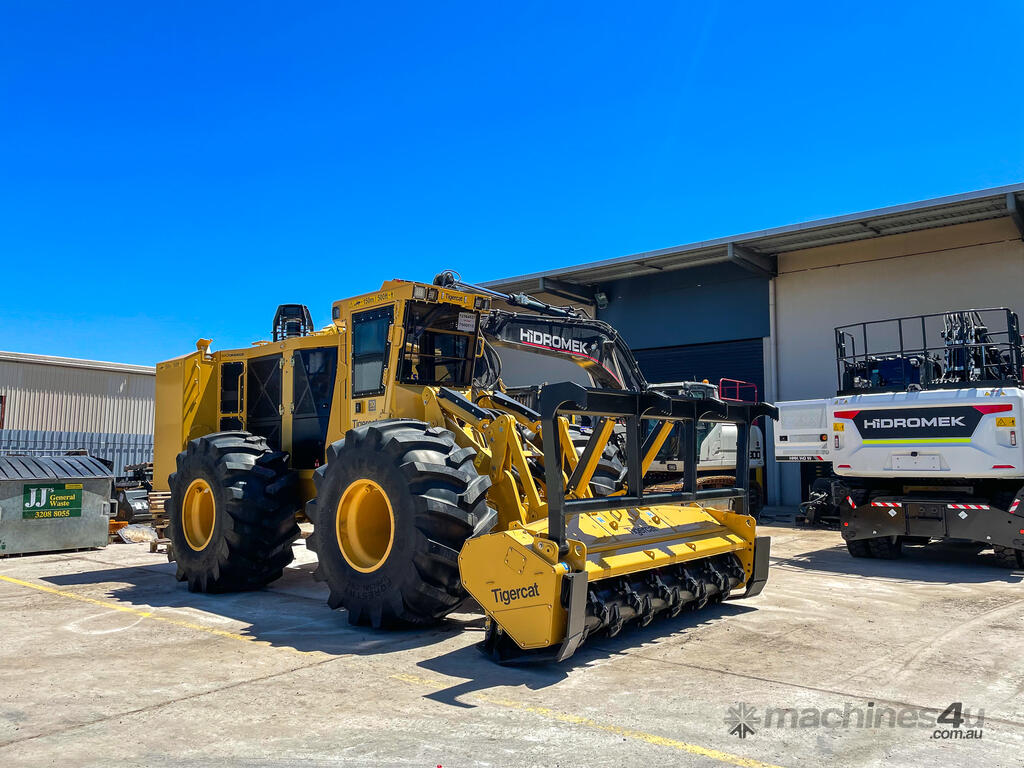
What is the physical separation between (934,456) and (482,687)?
7.74 metres

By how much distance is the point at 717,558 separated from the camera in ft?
23.2

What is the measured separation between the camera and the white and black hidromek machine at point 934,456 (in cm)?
979

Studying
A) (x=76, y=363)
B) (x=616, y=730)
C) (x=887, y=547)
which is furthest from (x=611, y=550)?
(x=76, y=363)

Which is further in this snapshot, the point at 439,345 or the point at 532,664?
the point at 439,345

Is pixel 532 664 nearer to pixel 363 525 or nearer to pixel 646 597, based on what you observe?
pixel 646 597

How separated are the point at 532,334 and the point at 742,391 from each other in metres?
14.8

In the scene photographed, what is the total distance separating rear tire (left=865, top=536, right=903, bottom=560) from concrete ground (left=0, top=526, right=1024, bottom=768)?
3007 mm

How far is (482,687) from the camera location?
4.81m

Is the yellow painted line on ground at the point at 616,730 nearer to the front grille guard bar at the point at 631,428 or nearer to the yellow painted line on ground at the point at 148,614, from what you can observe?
the front grille guard bar at the point at 631,428

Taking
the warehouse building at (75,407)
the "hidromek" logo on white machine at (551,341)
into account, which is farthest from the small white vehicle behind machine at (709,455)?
the warehouse building at (75,407)

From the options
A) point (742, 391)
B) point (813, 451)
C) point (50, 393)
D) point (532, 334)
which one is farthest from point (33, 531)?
point (742, 391)

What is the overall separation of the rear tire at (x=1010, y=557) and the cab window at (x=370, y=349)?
7785 millimetres

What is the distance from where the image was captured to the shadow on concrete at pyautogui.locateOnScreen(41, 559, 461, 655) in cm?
596

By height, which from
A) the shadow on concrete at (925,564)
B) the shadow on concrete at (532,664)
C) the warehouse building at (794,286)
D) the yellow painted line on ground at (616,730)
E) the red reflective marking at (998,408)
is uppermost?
the warehouse building at (794,286)
